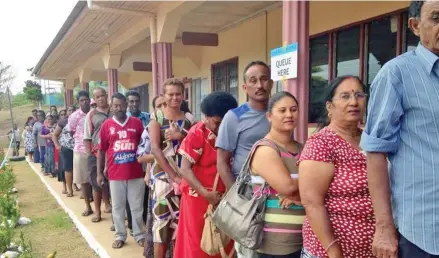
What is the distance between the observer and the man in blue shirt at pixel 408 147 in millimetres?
1221

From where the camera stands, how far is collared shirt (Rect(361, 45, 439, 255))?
1.22 m

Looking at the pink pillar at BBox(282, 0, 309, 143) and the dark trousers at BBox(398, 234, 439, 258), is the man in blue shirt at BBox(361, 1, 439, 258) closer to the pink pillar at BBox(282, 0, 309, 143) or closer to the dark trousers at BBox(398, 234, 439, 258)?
the dark trousers at BBox(398, 234, 439, 258)

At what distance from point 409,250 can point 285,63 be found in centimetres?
185

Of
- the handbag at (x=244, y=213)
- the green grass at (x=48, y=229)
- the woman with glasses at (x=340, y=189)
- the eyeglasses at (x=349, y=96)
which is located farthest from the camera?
the green grass at (x=48, y=229)

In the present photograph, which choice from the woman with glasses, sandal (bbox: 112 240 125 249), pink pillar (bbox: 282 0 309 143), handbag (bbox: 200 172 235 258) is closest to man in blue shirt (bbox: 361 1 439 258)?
the woman with glasses

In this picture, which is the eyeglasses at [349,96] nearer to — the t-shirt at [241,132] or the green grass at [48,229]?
the t-shirt at [241,132]

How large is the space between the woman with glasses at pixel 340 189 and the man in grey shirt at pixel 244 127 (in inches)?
25.9

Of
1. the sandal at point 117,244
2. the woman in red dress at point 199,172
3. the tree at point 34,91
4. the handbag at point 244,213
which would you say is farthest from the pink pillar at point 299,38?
the tree at point 34,91

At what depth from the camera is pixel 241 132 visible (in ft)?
7.28

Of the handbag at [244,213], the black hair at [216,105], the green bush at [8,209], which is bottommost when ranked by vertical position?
the green bush at [8,209]

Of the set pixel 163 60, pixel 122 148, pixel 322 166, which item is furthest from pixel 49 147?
pixel 322 166

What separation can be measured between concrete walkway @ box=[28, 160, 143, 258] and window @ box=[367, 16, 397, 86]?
11.2 ft

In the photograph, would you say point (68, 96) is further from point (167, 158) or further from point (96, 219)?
point (167, 158)

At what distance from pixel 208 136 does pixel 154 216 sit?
0.95m
